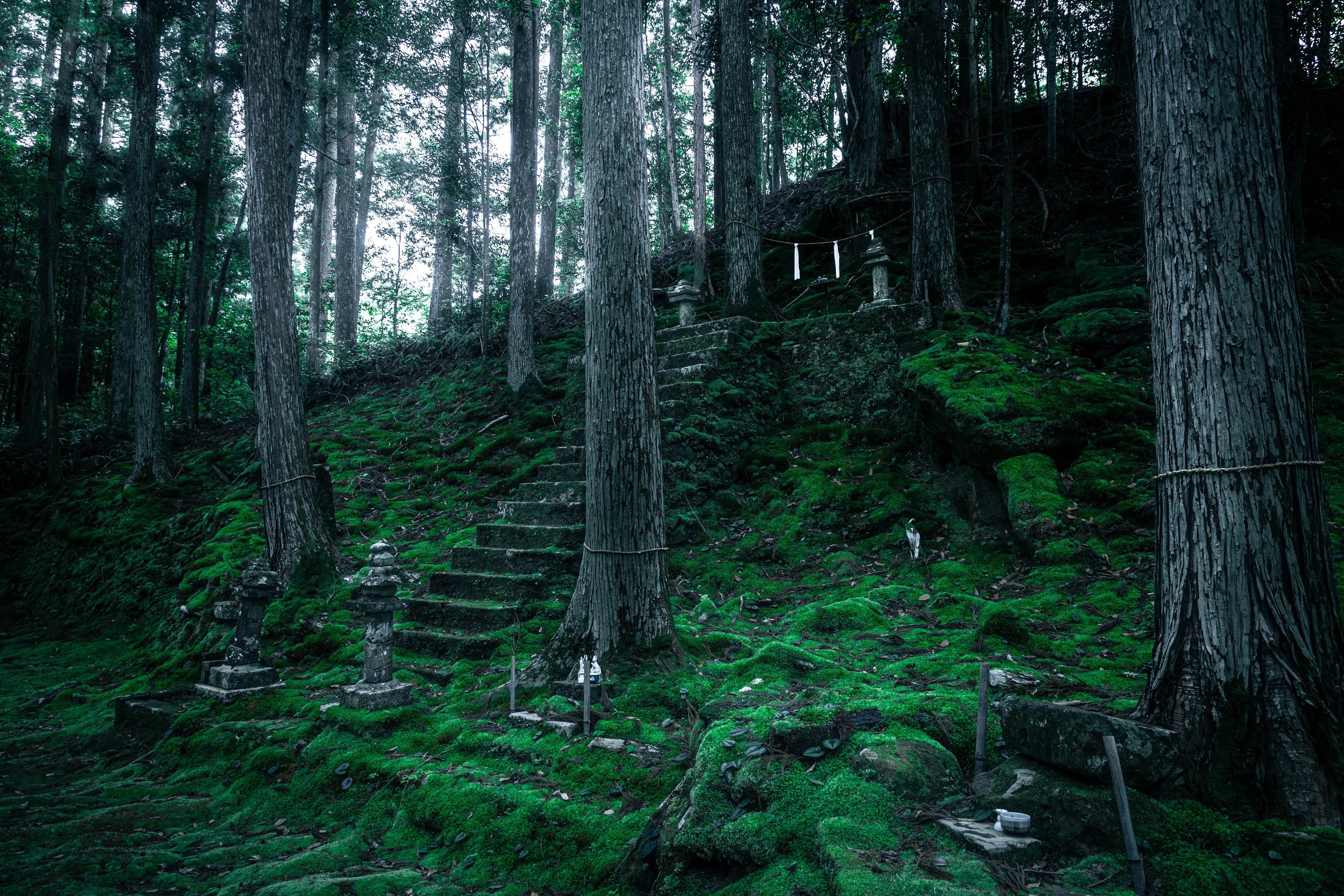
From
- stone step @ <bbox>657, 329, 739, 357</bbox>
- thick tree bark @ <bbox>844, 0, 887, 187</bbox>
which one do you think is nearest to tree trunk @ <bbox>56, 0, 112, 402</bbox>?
stone step @ <bbox>657, 329, 739, 357</bbox>

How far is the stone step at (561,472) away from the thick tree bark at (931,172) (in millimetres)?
5403

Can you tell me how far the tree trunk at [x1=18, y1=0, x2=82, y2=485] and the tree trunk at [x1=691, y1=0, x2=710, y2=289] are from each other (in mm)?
13686

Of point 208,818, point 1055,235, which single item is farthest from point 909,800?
point 1055,235

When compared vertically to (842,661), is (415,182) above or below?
above

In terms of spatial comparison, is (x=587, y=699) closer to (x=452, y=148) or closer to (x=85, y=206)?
(x=452, y=148)

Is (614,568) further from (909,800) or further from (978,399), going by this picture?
(978,399)

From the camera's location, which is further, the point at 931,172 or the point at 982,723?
the point at 931,172

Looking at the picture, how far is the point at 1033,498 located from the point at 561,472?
5.34m

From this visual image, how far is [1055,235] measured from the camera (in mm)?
12602

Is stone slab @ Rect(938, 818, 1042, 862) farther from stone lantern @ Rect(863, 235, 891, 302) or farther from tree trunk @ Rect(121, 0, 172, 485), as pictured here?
tree trunk @ Rect(121, 0, 172, 485)

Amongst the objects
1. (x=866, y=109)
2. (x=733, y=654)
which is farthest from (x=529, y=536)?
(x=866, y=109)

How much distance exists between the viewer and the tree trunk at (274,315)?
26.6ft

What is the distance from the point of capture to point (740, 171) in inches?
435

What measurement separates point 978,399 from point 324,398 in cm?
1577
